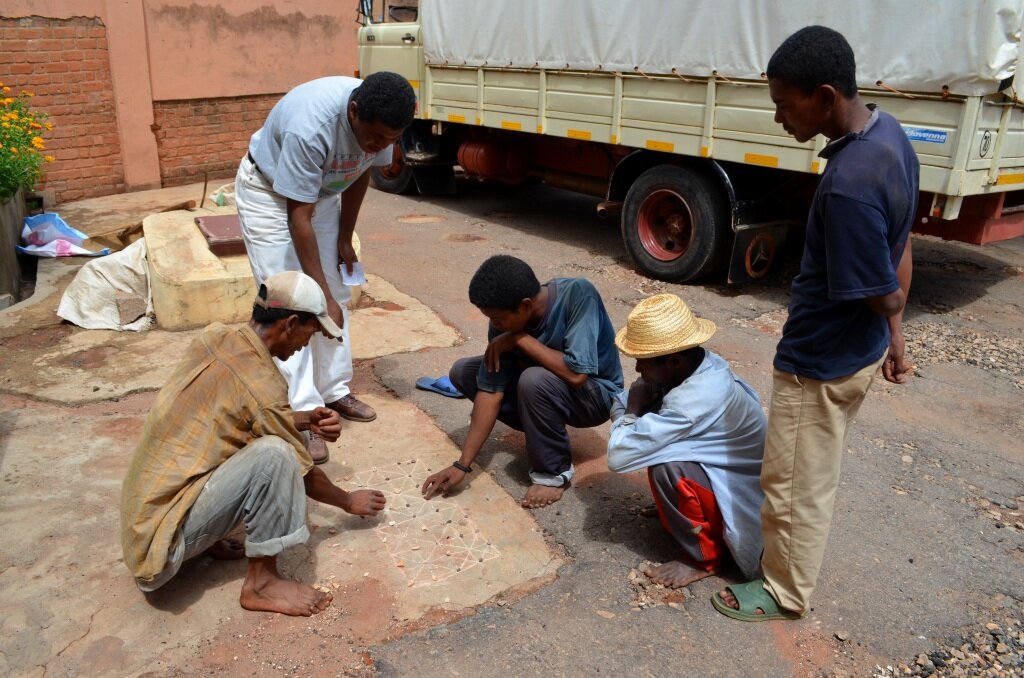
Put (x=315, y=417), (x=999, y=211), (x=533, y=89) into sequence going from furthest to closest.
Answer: (x=533, y=89), (x=999, y=211), (x=315, y=417)

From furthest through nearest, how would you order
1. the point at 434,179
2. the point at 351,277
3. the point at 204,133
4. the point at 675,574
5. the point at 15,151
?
the point at 204,133
the point at 434,179
the point at 15,151
the point at 351,277
the point at 675,574

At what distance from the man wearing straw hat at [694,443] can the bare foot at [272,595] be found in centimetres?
105

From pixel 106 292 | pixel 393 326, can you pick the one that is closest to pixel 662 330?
pixel 393 326

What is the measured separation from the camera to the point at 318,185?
327 cm

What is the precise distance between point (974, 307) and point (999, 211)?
0.84 metres

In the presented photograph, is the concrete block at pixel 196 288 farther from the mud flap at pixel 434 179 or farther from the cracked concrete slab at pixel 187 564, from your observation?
the mud flap at pixel 434 179

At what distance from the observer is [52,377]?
4.30 meters

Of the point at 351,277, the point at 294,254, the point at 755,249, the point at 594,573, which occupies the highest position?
the point at 294,254

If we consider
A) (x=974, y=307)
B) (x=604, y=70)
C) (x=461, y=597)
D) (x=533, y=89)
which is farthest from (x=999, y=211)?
(x=461, y=597)

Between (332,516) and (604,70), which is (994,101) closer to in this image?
(604,70)

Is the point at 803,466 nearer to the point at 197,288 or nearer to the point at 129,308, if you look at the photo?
the point at 197,288

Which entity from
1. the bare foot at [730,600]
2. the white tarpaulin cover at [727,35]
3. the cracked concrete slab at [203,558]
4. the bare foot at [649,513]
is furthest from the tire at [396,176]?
the bare foot at [730,600]

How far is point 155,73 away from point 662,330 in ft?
30.0

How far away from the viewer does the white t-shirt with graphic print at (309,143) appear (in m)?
3.18
